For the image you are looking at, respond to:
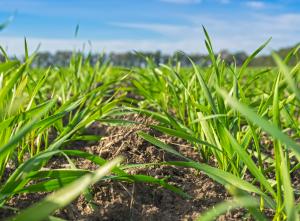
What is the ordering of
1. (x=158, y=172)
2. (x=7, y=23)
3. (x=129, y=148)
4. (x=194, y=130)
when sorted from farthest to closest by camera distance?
1. (x=194, y=130)
2. (x=129, y=148)
3. (x=158, y=172)
4. (x=7, y=23)

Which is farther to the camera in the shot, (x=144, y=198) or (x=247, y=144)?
(x=247, y=144)

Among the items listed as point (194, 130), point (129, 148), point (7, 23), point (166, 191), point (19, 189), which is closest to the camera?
point (7, 23)

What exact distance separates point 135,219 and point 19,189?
32 cm

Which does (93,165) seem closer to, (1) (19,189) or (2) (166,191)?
(2) (166,191)

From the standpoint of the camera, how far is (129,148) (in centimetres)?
154

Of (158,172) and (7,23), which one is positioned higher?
(7,23)

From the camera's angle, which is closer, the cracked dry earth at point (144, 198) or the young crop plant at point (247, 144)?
the young crop plant at point (247, 144)

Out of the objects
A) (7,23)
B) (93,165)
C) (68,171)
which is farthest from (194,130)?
(7,23)

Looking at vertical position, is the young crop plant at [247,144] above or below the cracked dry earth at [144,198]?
above

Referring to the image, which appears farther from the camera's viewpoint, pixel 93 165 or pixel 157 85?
pixel 157 85

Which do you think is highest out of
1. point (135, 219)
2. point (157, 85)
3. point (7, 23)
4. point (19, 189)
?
point (7, 23)

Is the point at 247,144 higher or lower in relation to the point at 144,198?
higher

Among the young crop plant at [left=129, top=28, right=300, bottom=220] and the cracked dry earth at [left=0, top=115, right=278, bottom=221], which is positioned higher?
the young crop plant at [left=129, top=28, right=300, bottom=220]

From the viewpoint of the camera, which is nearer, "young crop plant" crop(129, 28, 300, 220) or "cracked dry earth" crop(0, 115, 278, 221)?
"young crop plant" crop(129, 28, 300, 220)
